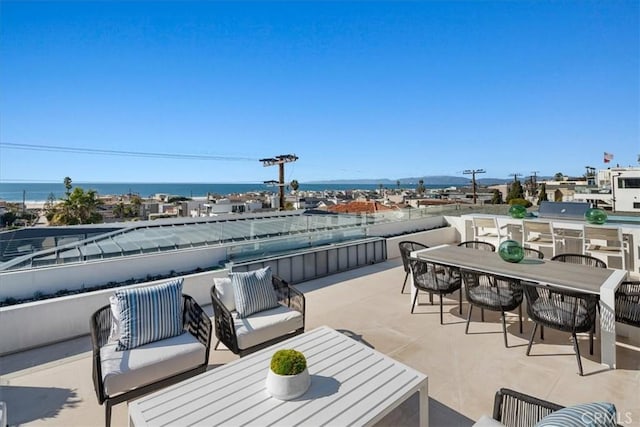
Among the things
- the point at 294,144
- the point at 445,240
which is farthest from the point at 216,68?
the point at 294,144

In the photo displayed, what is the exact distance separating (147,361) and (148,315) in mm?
424

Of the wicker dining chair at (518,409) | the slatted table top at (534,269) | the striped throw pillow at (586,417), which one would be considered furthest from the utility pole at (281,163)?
the striped throw pillow at (586,417)

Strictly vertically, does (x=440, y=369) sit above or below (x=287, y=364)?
below

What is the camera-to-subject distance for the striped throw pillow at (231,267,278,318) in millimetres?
3145

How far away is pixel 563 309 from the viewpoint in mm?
2910

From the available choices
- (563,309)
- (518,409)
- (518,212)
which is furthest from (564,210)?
(518,409)

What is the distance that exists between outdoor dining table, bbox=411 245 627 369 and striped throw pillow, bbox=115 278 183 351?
10.4ft

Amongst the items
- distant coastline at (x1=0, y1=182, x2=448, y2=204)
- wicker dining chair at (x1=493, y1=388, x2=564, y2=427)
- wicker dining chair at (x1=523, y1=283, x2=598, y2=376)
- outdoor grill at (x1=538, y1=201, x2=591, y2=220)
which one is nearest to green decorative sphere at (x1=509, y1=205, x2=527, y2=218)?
outdoor grill at (x1=538, y1=201, x2=591, y2=220)

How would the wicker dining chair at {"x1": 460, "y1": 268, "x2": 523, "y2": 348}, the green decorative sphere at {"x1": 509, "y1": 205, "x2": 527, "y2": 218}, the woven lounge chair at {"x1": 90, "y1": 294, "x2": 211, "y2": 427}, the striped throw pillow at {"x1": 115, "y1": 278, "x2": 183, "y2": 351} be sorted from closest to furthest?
the woven lounge chair at {"x1": 90, "y1": 294, "x2": 211, "y2": 427}, the striped throw pillow at {"x1": 115, "y1": 278, "x2": 183, "y2": 351}, the wicker dining chair at {"x1": 460, "y1": 268, "x2": 523, "y2": 348}, the green decorative sphere at {"x1": 509, "y1": 205, "x2": 527, "y2": 218}

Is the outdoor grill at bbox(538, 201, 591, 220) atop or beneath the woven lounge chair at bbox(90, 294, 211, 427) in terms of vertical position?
atop

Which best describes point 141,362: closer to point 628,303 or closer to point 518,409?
point 518,409

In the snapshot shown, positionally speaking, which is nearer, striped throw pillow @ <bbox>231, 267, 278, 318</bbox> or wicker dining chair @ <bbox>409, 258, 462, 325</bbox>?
striped throw pillow @ <bbox>231, 267, 278, 318</bbox>

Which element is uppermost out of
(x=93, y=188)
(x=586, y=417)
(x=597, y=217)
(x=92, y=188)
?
(x=93, y=188)

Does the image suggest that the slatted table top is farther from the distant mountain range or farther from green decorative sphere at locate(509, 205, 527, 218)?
the distant mountain range
